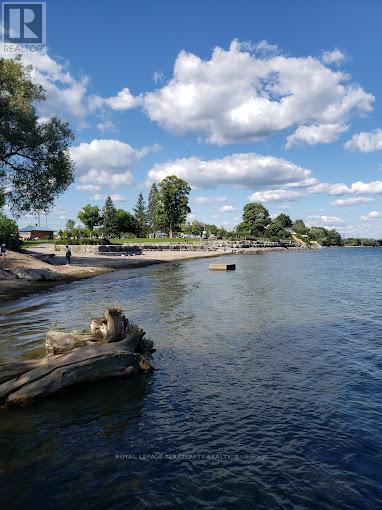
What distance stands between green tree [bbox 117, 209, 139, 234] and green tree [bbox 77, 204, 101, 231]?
8938mm

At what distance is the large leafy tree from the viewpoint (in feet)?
112

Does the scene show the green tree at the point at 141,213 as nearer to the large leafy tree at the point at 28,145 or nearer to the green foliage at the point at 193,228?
the green foliage at the point at 193,228

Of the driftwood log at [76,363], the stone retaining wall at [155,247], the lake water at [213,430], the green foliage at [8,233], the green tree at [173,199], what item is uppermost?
the green tree at [173,199]

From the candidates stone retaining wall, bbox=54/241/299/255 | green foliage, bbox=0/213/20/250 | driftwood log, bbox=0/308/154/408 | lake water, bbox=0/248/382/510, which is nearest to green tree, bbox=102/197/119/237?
stone retaining wall, bbox=54/241/299/255

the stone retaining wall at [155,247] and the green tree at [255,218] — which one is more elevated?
the green tree at [255,218]

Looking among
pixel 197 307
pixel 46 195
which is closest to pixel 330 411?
pixel 197 307

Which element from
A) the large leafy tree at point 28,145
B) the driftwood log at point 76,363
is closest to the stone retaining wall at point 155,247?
the large leafy tree at point 28,145

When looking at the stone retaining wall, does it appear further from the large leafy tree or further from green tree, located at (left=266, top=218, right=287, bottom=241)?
the large leafy tree

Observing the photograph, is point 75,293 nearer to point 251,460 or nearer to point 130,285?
point 130,285

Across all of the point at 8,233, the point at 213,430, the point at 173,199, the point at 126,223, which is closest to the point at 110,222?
the point at 126,223

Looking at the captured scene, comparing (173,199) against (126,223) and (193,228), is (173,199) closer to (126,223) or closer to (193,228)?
(126,223)

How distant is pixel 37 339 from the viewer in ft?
48.2

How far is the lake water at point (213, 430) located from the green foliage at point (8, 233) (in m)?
38.0

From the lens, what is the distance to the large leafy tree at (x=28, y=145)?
34219 millimetres
